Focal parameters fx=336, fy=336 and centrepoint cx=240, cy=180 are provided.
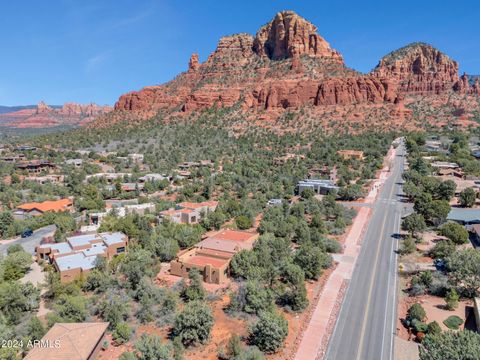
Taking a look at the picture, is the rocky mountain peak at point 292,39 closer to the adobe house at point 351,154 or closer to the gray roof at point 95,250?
the adobe house at point 351,154

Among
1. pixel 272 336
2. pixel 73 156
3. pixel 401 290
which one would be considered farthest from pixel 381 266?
pixel 73 156

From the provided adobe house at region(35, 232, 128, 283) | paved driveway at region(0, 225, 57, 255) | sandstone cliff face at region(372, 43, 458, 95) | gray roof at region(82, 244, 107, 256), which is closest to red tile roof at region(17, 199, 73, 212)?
paved driveway at region(0, 225, 57, 255)

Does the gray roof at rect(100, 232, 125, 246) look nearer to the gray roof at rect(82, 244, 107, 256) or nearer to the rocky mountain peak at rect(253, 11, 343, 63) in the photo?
the gray roof at rect(82, 244, 107, 256)

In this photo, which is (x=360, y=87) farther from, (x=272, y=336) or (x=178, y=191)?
(x=272, y=336)

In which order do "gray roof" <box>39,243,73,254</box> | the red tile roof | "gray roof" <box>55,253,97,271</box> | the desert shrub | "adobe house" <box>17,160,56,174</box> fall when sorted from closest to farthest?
the desert shrub, "gray roof" <box>55,253,97,271</box>, "gray roof" <box>39,243,73,254</box>, the red tile roof, "adobe house" <box>17,160,56,174</box>

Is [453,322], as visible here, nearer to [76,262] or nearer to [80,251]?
[76,262]
